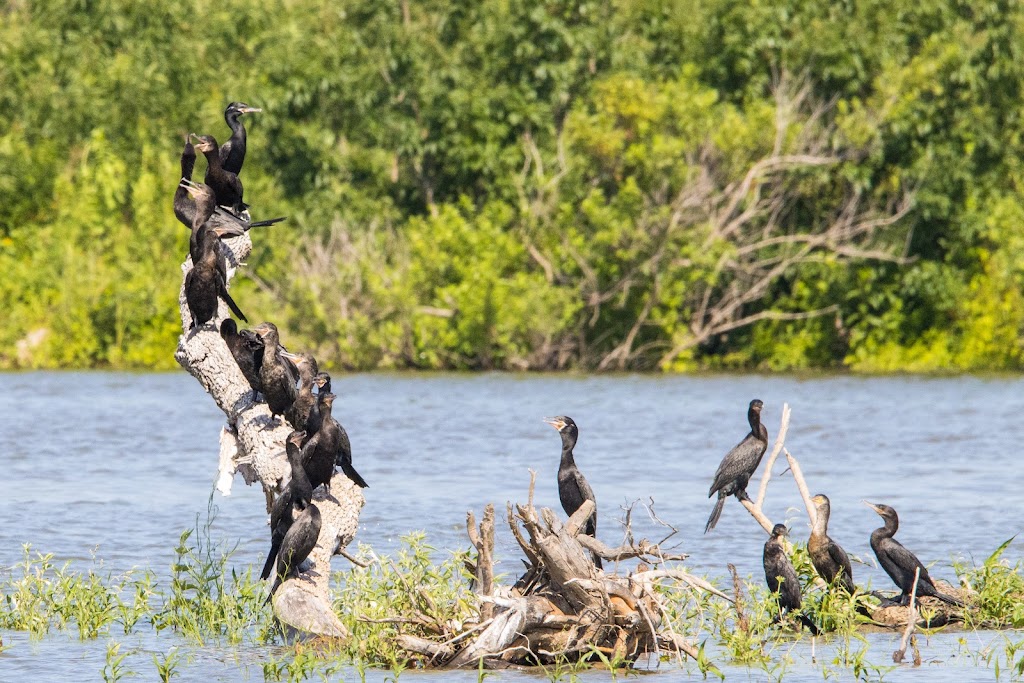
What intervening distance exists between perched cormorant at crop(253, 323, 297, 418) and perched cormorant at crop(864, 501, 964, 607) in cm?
378

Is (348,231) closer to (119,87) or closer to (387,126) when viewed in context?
(387,126)

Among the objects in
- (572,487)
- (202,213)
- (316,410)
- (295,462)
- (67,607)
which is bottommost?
(67,607)

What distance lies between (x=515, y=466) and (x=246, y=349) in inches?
433

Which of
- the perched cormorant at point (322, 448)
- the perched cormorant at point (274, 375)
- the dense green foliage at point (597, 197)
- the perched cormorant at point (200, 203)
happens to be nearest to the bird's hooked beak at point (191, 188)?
the perched cormorant at point (200, 203)

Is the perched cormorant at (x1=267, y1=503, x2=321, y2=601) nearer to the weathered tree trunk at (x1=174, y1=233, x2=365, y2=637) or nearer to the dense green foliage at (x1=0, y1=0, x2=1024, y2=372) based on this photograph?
the weathered tree trunk at (x1=174, y1=233, x2=365, y2=637)

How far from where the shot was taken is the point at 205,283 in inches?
405

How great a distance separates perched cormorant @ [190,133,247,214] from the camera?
11062 mm

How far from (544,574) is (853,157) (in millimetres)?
27433

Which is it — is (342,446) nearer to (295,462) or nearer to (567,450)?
(295,462)

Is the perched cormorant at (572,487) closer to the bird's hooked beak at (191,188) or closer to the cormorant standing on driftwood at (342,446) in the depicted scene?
the cormorant standing on driftwood at (342,446)

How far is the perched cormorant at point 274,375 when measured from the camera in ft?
33.3

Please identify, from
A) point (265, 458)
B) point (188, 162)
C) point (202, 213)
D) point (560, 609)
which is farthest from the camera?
point (188, 162)

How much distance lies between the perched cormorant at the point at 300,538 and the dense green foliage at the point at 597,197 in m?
24.3

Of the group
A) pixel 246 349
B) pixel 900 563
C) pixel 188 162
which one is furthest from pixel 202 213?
pixel 900 563
